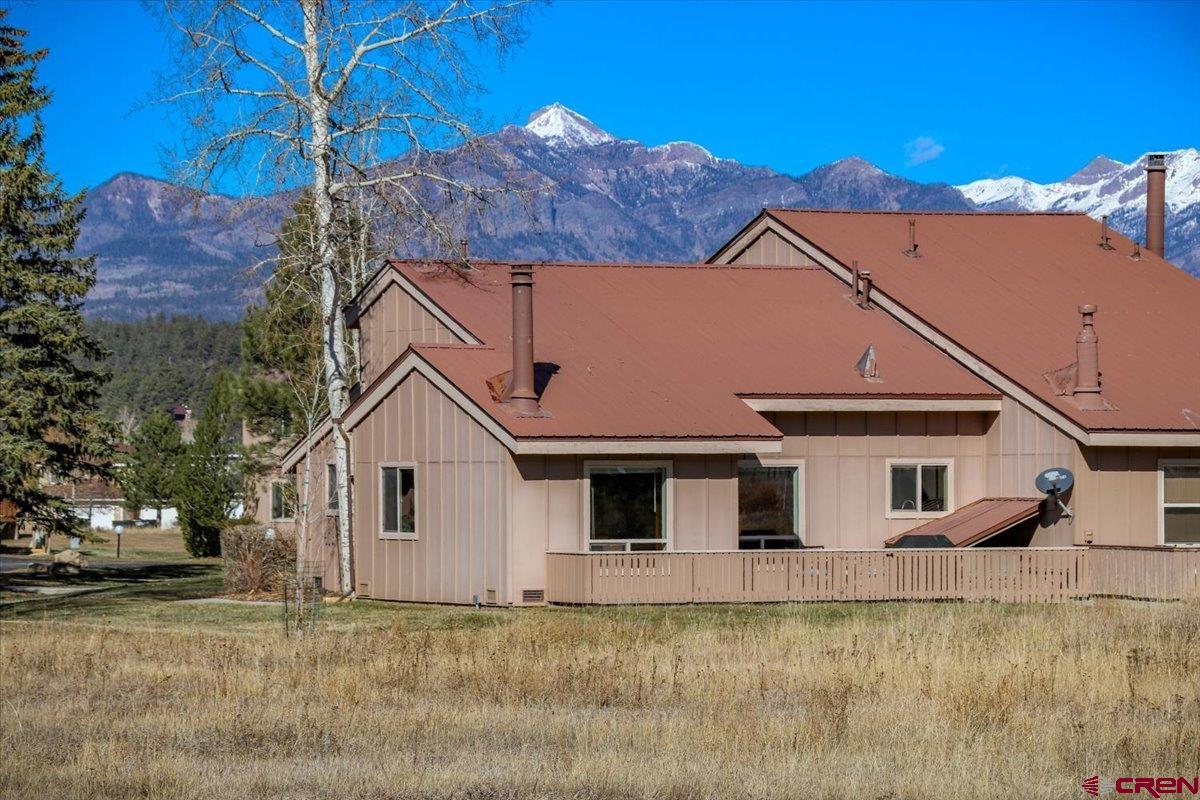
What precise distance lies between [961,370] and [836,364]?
2.26 m

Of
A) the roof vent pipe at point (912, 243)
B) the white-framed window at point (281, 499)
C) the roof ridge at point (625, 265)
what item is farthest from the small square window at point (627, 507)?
the white-framed window at point (281, 499)

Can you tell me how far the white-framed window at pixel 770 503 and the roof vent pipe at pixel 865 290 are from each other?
4.90m

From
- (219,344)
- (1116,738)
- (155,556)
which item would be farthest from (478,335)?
(219,344)

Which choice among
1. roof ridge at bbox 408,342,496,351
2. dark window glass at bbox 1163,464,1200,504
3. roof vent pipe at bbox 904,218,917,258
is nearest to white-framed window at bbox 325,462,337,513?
roof ridge at bbox 408,342,496,351

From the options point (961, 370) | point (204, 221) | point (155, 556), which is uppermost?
point (204, 221)

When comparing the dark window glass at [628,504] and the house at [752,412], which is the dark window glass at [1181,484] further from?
the dark window glass at [628,504]

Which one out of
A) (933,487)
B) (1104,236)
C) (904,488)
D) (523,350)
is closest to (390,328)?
(523,350)

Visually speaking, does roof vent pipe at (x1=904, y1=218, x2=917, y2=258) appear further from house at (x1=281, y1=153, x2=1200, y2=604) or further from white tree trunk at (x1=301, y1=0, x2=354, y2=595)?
white tree trunk at (x1=301, y1=0, x2=354, y2=595)

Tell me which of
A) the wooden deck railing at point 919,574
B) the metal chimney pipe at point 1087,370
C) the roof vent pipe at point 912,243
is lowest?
the wooden deck railing at point 919,574

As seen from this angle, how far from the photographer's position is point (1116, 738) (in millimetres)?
→ 15156

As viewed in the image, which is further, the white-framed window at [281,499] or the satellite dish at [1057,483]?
the white-framed window at [281,499]

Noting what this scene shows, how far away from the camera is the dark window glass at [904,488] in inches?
1254

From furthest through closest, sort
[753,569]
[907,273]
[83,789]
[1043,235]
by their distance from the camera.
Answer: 1. [1043,235]
2. [907,273]
3. [753,569]
4. [83,789]

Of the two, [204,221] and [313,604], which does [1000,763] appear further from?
[204,221]
